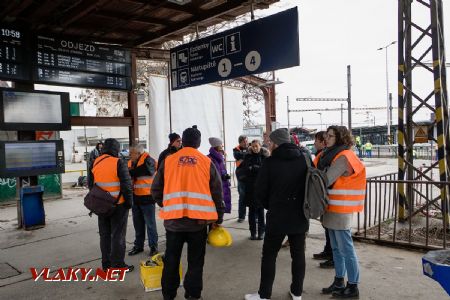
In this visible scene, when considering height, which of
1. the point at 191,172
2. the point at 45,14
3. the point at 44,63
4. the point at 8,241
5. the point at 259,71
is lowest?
the point at 8,241

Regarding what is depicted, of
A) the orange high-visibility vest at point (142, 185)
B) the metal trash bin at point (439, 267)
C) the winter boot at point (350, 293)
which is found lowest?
the winter boot at point (350, 293)

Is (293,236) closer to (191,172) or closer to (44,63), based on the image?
(191,172)

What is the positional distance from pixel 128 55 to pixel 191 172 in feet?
17.2

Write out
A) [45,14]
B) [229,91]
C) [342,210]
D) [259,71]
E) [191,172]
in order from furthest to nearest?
1. [229,91]
2. [45,14]
3. [259,71]
4. [342,210]
5. [191,172]

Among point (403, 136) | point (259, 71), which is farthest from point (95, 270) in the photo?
point (403, 136)

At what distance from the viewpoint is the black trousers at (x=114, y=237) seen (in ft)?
15.3

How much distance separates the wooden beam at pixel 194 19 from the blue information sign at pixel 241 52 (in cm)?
39

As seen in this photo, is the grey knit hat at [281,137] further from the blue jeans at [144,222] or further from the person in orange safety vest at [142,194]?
the blue jeans at [144,222]

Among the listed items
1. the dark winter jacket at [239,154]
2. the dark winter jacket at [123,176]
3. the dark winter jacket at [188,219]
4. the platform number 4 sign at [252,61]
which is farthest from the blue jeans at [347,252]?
the dark winter jacket at [239,154]

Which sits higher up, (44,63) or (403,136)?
(44,63)

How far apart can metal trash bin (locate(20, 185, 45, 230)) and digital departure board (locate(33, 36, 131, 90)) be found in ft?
7.60

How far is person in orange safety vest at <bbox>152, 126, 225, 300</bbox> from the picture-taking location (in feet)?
11.7

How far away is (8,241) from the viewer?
262 inches

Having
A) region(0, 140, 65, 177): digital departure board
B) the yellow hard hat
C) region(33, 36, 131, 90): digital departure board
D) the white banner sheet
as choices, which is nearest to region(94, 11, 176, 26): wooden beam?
region(33, 36, 131, 90): digital departure board
